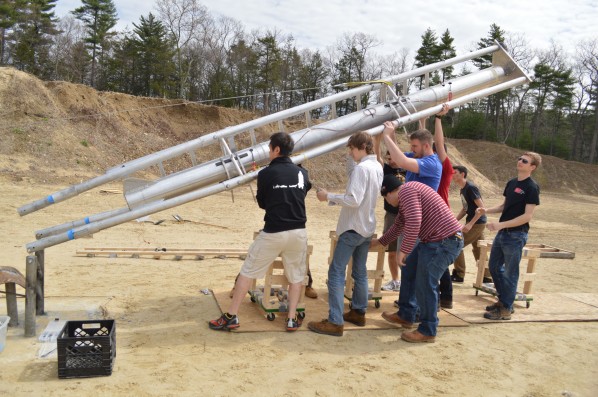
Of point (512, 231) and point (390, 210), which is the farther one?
point (390, 210)

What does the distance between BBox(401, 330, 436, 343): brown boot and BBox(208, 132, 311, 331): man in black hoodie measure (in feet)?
4.84

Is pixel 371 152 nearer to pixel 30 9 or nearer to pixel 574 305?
pixel 574 305

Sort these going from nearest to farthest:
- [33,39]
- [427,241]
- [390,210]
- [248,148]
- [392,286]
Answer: [427,241] → [248,148] → [390,210] → [392,286] → [33,39]

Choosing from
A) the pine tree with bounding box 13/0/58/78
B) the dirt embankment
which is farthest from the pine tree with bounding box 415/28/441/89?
the pine tree with bounding box 13/0/58/78

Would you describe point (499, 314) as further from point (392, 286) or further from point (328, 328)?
point (328, 328)

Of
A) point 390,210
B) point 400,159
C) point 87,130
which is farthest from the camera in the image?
point 87,130

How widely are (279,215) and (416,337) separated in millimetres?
2085

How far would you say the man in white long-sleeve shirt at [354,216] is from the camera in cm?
520

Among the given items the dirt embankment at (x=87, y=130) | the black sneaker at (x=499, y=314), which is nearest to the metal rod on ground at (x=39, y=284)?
the black sneaker at (x=499, y=314)

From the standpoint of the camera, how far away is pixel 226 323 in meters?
5.50

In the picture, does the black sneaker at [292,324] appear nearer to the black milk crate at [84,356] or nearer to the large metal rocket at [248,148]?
the large metal rocket at [248,148]

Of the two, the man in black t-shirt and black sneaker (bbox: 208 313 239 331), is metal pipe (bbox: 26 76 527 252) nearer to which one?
the man in black t-shirt

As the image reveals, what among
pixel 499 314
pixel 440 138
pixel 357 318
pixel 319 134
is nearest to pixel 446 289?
pixel 499 314

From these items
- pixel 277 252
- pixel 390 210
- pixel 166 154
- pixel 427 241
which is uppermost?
pixel 166 154
